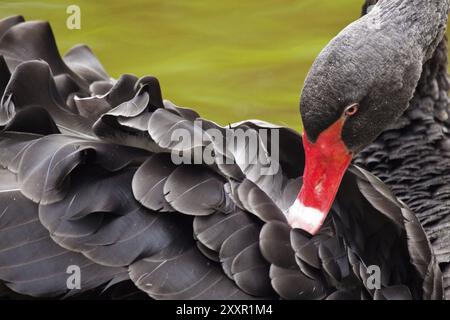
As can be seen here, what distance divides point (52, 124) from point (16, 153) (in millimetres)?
159

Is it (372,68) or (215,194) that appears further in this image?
(372,68)

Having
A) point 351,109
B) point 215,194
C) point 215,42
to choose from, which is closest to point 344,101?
point 351,109

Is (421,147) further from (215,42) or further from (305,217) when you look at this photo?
(215,42)

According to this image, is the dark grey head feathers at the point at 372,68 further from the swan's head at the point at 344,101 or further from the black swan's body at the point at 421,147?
the black swan's body at the point at 421,147

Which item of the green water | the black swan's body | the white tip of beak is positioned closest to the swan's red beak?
the white tip of beak

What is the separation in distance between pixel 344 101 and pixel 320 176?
9.9 inches

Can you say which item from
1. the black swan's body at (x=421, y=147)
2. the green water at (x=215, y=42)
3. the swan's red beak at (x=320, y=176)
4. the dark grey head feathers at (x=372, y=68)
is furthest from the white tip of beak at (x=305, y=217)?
the green water at (x=215, y=42)

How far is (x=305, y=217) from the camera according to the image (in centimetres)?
323

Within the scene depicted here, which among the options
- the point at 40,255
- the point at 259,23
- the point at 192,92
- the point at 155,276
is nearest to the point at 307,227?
the point at 155,276

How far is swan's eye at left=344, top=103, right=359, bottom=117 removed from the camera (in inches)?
132

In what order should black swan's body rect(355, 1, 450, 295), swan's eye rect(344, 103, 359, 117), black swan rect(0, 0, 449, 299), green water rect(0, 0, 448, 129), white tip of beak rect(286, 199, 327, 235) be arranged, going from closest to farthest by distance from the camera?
black swan rect(0, 0, 449, 299) → white tip of beak rect(286, 199, 327, 235) → swan's eye rect(344, 103, 359, 117) → black swan's body rect(355, 1, 450, 295) → green water rect(0, 0, 448, 129)

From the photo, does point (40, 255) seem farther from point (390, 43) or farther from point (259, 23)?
point (259, 23)

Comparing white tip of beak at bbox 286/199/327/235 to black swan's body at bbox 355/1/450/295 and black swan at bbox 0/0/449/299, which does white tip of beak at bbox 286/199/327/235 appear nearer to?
black swan at bbox 0/0/449/299

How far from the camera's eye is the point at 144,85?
3.31 metres
